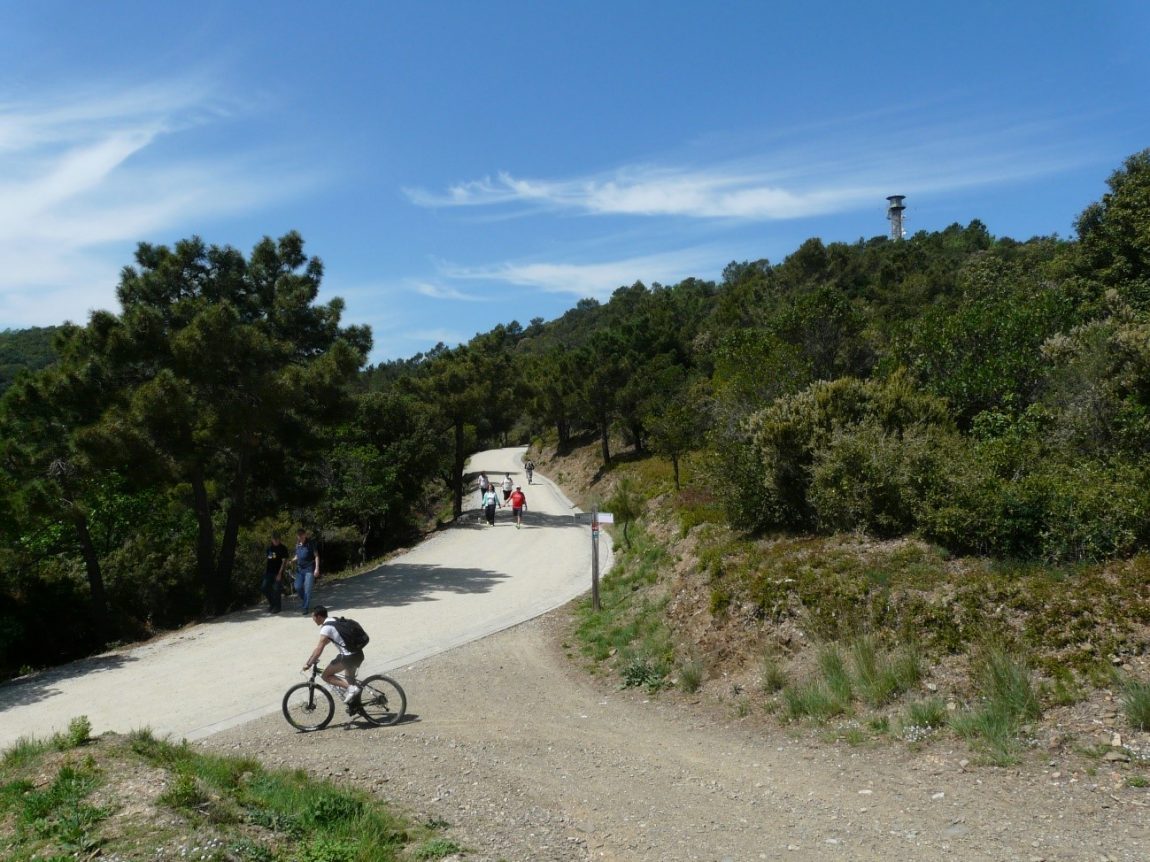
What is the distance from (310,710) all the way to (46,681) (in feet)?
18.6

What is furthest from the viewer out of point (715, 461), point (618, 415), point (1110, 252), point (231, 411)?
point (618, 415)

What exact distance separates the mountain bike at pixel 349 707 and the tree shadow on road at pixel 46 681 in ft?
14.6

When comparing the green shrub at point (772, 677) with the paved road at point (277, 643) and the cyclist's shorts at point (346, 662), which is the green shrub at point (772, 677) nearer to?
the cyclist's shorts at point (346, 662)

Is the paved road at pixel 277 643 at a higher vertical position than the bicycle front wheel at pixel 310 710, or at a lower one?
lower

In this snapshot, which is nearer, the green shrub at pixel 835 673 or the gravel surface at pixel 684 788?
the gravel surface at pixel 684 788

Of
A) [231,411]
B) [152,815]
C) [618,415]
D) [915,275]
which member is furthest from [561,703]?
[915,275]

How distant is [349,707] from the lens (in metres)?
8.66

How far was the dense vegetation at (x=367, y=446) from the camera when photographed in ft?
36.7

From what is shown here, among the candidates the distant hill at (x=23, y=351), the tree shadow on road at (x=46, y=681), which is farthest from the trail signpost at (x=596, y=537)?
the distant hill at (x=23, y=351)

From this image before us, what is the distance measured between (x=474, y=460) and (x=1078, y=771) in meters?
63.9

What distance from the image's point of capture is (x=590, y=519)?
45.8 feet

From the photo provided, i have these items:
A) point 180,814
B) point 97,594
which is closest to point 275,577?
point 97,594

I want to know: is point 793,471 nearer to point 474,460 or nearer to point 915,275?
point 915,275

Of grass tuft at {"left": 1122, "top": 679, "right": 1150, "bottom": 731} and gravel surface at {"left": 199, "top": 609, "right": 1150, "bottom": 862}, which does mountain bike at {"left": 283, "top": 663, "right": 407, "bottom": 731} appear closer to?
gravel surface at {"left": 199, "top": 609, "right": 1150, "bottom": 862}
